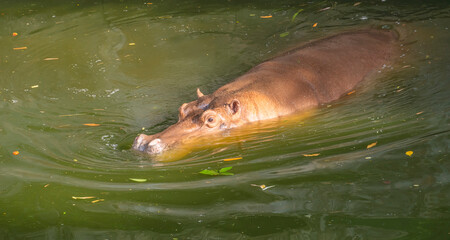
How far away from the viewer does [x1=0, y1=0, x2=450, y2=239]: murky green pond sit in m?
4.44

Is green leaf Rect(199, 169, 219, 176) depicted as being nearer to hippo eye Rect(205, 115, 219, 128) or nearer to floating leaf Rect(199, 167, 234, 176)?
floating leaf Rect(199, 167, 234, 176)

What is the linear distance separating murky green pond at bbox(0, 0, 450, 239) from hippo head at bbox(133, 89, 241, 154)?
26 cm

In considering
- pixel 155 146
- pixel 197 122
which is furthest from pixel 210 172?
pixel 197 122

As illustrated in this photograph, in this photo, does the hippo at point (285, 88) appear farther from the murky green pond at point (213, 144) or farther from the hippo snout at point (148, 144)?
the murky green pond at point (213, 144)

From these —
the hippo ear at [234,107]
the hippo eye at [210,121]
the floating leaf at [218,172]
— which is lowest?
the floating leaf at [218,172]

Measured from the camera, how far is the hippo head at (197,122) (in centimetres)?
618

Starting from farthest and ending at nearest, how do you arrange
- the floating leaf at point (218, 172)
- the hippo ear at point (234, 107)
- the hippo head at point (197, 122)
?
the hippo ear at point (234, 107)
the hippo head at point (197, 122)
the floating leaf at point (218, 172)

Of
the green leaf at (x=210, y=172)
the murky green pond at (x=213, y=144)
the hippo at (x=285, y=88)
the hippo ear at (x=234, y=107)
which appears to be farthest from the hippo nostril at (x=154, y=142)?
the hippo ear at (x=234, y=107)

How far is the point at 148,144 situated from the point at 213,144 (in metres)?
0.74

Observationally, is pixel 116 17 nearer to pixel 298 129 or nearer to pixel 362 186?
pixel 298 129

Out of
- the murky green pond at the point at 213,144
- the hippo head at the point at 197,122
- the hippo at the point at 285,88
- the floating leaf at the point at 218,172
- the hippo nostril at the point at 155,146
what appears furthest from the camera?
the hippo at the point at 285,88

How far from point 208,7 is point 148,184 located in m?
7.13

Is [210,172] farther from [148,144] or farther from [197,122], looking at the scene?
[197,122]

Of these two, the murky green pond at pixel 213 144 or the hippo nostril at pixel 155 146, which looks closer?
the murky green pond at pixel 213 144
